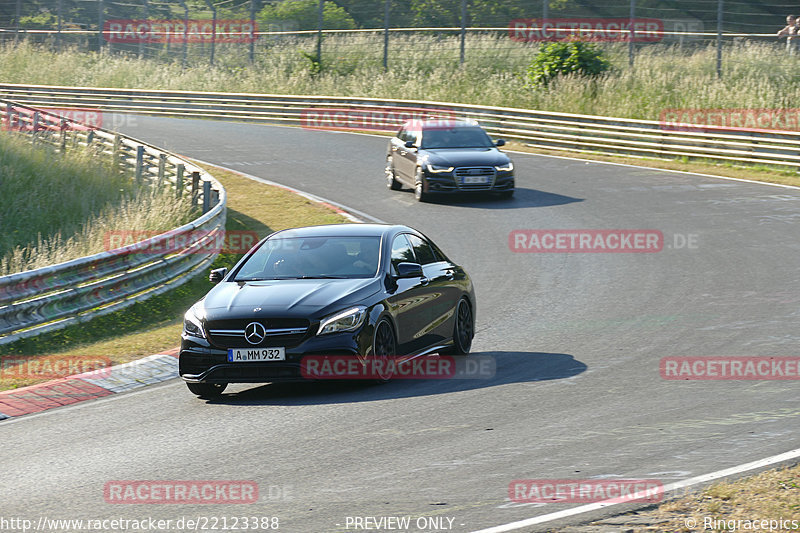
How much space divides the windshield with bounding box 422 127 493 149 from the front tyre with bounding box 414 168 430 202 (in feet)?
2.56

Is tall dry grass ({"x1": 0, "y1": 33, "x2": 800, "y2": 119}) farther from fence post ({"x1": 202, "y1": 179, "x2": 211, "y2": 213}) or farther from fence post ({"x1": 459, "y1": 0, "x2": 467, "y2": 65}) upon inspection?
fence post ({"x1": 202, "y1": 179, "x2": 211, "y2": 213})

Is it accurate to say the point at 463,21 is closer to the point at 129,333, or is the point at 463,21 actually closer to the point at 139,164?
the point at 139,164

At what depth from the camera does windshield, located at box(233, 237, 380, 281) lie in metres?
10.7

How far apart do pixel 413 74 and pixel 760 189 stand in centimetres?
2022

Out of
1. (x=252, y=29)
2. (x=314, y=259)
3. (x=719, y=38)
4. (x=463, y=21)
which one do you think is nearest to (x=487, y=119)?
(x=463, y=21)

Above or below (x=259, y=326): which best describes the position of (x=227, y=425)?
below

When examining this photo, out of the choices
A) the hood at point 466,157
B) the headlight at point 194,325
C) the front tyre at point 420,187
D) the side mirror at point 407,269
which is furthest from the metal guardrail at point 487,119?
the headlight at point 194,325

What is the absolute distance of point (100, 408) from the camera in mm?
9891

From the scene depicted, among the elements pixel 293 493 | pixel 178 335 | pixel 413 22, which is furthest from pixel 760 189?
pixel 413 22

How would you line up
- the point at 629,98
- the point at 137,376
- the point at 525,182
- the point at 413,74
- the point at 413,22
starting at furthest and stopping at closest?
the point at 413,22
the point at 413,74
the point at 629,98
the point at 525,182
the point at 137,376

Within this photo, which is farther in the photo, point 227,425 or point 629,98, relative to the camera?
point 629,98

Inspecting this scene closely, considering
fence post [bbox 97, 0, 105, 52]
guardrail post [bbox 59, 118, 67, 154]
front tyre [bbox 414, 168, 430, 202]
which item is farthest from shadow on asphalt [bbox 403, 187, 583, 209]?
fence post [bbox 97, 0, 105, 52]

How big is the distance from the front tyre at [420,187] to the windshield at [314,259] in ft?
42.8

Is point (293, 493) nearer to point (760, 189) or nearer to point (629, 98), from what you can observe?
point (760, 189)
